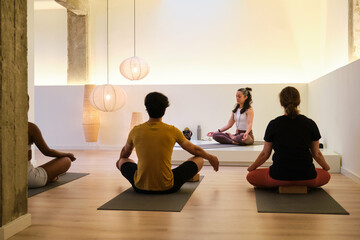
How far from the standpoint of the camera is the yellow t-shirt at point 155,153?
9.80ft

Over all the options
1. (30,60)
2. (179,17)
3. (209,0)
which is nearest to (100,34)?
(179,17)

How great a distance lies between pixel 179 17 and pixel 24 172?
5400 millimetres

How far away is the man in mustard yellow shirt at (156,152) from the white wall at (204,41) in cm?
420

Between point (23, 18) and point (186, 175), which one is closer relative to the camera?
point (23, 18)

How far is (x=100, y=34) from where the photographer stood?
7.34 metres

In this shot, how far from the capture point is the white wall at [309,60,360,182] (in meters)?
3.83

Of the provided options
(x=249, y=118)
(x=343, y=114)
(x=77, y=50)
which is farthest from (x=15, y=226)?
(x=77, y=50)

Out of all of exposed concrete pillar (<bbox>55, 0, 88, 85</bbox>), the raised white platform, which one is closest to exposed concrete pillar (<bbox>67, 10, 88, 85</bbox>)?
exposed concrete pillar (<bbox>55, 0, 88, 85</bbox>)

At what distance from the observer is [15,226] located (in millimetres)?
2193

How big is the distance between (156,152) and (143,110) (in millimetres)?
4145

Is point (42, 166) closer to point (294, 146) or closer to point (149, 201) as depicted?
point (149, 201)

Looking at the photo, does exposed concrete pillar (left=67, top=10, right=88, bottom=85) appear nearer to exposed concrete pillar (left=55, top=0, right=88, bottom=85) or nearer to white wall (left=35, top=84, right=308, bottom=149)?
exposed concrete pillar (left=55, top=0, right=88, bottom=85)

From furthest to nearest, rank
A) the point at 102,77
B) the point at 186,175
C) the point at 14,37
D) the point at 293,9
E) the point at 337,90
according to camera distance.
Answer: the point at 102,77 < the point at 293,9 < the point at 337,90 < the point at 186,175 < the point at 14,37

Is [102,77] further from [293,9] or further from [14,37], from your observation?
[14,37]
